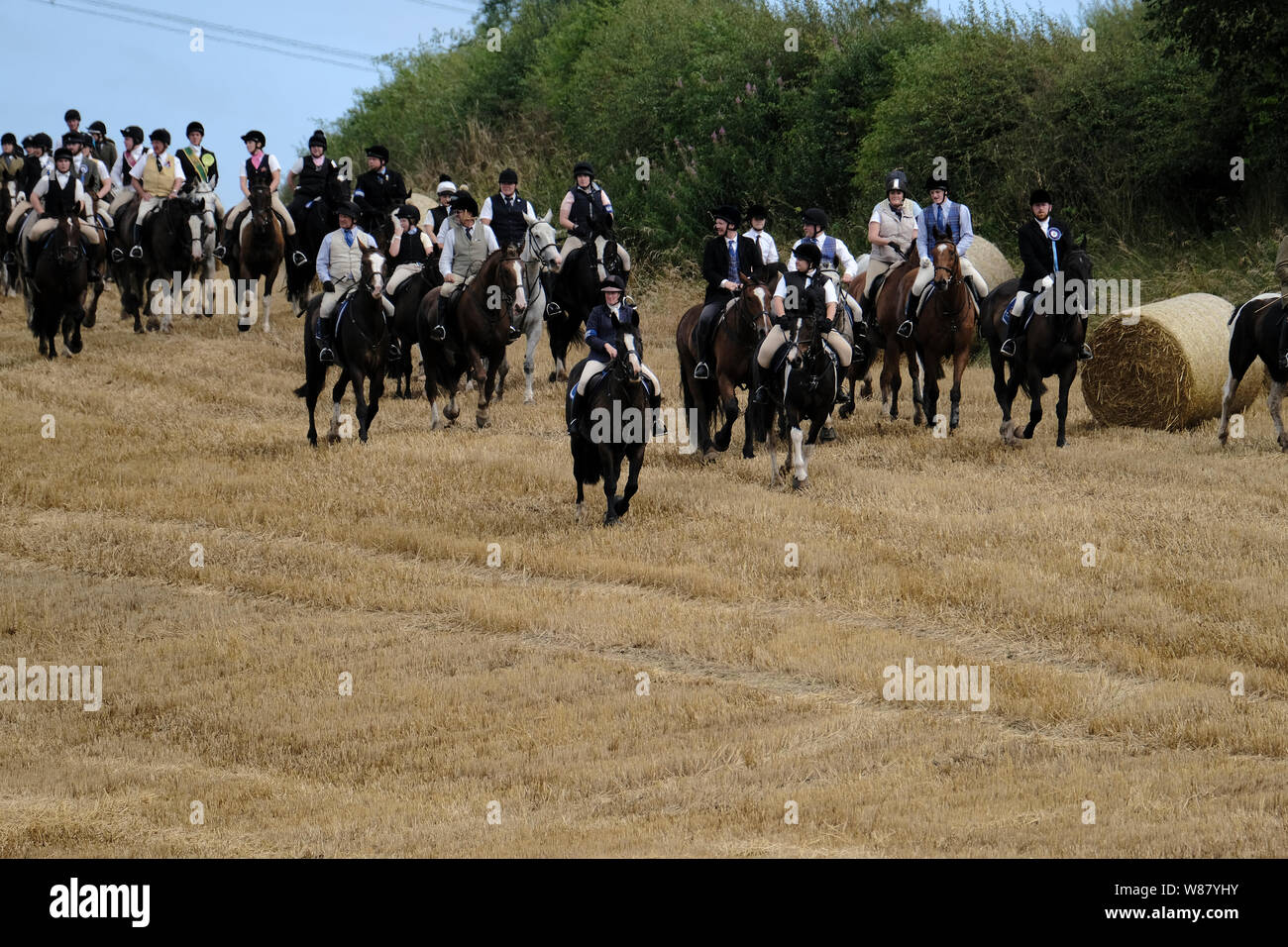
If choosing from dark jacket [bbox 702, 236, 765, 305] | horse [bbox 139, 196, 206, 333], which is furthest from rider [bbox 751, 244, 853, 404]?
horse [bbox 139, 196, 206, 333]

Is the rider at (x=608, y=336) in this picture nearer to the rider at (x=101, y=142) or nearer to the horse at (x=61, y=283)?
the horse at (x=61, y=283)

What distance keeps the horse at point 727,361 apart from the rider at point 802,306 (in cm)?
26

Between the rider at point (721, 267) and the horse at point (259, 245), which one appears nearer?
the rider at point (721, 267)

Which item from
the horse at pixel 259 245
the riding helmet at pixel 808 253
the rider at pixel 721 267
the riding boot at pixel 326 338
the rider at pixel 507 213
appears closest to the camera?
the riding helmet at pixel 808 253

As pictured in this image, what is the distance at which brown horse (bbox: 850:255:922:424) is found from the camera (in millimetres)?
22312

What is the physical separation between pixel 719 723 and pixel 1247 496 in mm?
8030

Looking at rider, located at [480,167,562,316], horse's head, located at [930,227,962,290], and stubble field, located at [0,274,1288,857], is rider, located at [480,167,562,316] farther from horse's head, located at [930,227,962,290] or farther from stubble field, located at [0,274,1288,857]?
horse's head, located at [930,227,962,290]

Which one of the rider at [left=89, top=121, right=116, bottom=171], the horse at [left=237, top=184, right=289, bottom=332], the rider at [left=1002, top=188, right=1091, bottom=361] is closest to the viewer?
the rider at [left=1002, top=188, right=1091, bottom=361]

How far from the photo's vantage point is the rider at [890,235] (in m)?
23.6

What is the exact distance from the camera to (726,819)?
1045 cm

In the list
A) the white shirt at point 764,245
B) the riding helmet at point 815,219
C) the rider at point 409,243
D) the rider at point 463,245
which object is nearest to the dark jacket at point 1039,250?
the riding helmet at point 815,219

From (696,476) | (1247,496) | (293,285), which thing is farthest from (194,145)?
(1247,496)

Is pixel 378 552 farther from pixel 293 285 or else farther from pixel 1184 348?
pixel 293 285

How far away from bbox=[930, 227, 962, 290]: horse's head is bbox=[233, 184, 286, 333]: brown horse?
472 inches
